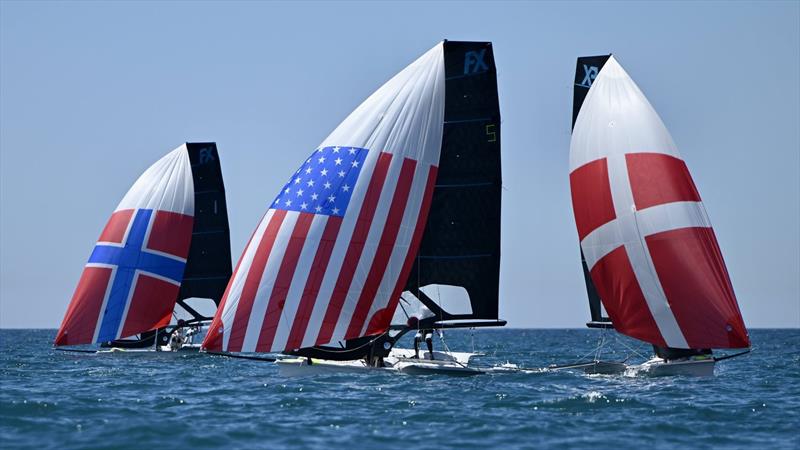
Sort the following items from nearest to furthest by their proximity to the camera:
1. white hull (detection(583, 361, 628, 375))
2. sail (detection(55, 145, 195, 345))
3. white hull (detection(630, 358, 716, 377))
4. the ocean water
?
1. the ocean water
2. white hull (detection(630, 358, 716, 377))
3. white hull (detection(583, 361, 628, 375))
4. sail (detection(55, 145, 195, 345))

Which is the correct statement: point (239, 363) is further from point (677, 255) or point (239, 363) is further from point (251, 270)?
point (677, 255)

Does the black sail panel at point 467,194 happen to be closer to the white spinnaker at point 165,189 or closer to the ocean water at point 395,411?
the ocean water at point 395,411

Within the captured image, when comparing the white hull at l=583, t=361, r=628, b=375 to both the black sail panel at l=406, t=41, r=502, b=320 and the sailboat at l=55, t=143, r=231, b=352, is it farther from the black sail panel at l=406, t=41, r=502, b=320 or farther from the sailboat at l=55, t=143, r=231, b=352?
the sailboat at l=55, t=143, r=231, b=352

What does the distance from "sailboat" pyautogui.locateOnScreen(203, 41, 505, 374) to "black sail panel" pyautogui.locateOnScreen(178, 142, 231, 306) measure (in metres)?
17.8

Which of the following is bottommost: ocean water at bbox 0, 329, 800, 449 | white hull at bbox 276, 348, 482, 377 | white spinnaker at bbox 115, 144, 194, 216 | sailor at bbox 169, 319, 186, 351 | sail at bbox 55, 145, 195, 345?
ocean water at bbox 0, 329, 800, 449

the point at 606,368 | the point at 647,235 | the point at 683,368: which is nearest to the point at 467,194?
the point at 647,235

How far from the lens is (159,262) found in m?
44.4

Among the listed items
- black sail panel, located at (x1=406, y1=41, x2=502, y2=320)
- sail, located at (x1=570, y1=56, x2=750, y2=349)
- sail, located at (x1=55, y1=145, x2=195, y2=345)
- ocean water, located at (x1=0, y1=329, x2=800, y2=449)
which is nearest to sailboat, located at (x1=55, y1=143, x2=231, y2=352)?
sail, located at (x1=55, y1=145, x2=195, y2=345)

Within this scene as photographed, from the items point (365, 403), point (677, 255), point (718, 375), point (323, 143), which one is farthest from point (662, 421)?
point (718, 375)

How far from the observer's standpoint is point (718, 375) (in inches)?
1367

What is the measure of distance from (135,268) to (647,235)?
23.0 meters

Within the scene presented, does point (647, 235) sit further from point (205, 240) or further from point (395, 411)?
point (205, 240)

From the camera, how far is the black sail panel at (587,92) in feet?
106

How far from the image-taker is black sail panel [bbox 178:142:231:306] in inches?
1860
